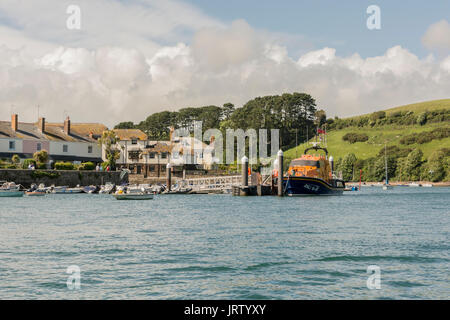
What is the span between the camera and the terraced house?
98188 millimetres

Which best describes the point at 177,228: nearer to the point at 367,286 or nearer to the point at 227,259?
the point at 227,259

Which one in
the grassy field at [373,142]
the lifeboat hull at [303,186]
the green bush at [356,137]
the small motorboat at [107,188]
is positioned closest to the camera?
the lifeboat hull at [303,186]

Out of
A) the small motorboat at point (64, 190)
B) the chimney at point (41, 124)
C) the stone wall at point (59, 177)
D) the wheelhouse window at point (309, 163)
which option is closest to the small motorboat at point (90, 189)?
the small motorboat at point (64, 190)

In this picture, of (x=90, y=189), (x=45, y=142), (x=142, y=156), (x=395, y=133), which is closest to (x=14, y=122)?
(x=45, y=142)

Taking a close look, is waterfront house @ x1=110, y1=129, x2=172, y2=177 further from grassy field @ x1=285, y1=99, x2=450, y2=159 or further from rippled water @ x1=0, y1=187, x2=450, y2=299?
rippled water @ x1=0, y1=187, x2=450, y2=299

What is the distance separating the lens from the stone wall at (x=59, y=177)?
279ft

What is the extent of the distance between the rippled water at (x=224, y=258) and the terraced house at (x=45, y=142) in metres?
63.3

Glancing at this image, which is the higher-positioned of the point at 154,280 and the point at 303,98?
the point at 303,98

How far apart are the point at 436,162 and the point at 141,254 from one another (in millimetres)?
136048

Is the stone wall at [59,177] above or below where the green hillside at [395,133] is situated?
below

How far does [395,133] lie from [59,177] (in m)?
116

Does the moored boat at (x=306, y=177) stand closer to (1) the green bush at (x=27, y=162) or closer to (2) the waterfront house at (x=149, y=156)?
(2) the waterfront house at (x=149, y=156)
